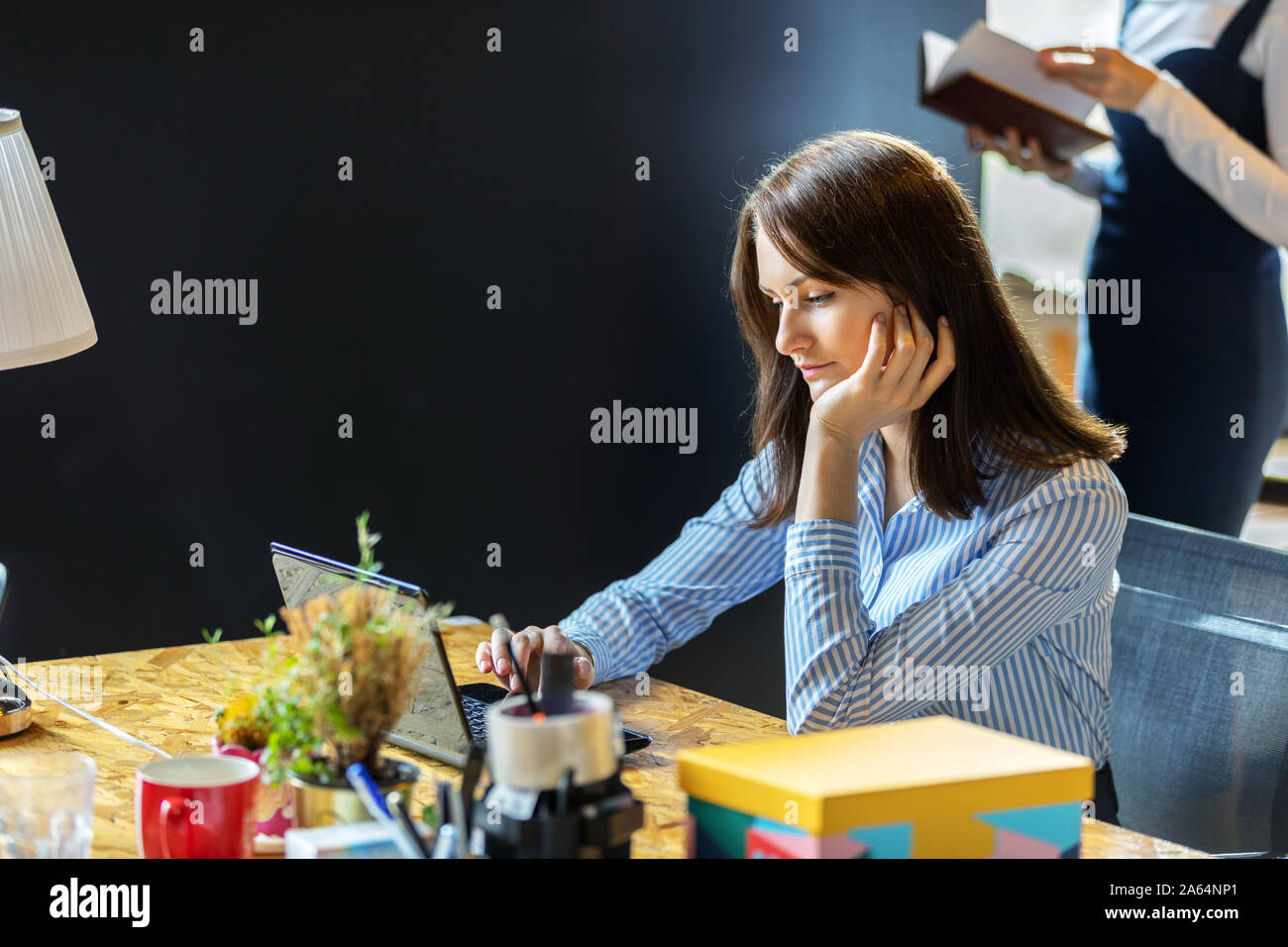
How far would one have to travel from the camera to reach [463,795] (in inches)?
38.3

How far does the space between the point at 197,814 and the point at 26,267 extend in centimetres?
89

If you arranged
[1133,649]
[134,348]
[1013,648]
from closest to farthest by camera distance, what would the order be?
[1013,648] → [1133,649] → [134,348]

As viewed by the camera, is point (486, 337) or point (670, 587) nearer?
point (670, 587)

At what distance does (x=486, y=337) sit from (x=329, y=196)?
482mm

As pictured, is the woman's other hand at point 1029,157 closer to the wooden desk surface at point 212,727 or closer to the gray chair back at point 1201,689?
the gray chair back at point 1201,689

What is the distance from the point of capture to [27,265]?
164 cm

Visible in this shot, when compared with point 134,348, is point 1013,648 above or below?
below

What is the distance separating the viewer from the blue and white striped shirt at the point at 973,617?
1.61 metres

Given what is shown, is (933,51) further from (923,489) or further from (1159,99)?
(923,489)

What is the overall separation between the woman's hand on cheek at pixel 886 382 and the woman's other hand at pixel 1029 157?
172 centimetres

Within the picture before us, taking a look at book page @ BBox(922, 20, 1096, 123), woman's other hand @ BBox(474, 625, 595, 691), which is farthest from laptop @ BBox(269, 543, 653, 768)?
book page @ BBox(922, 20, 1096, 123)
